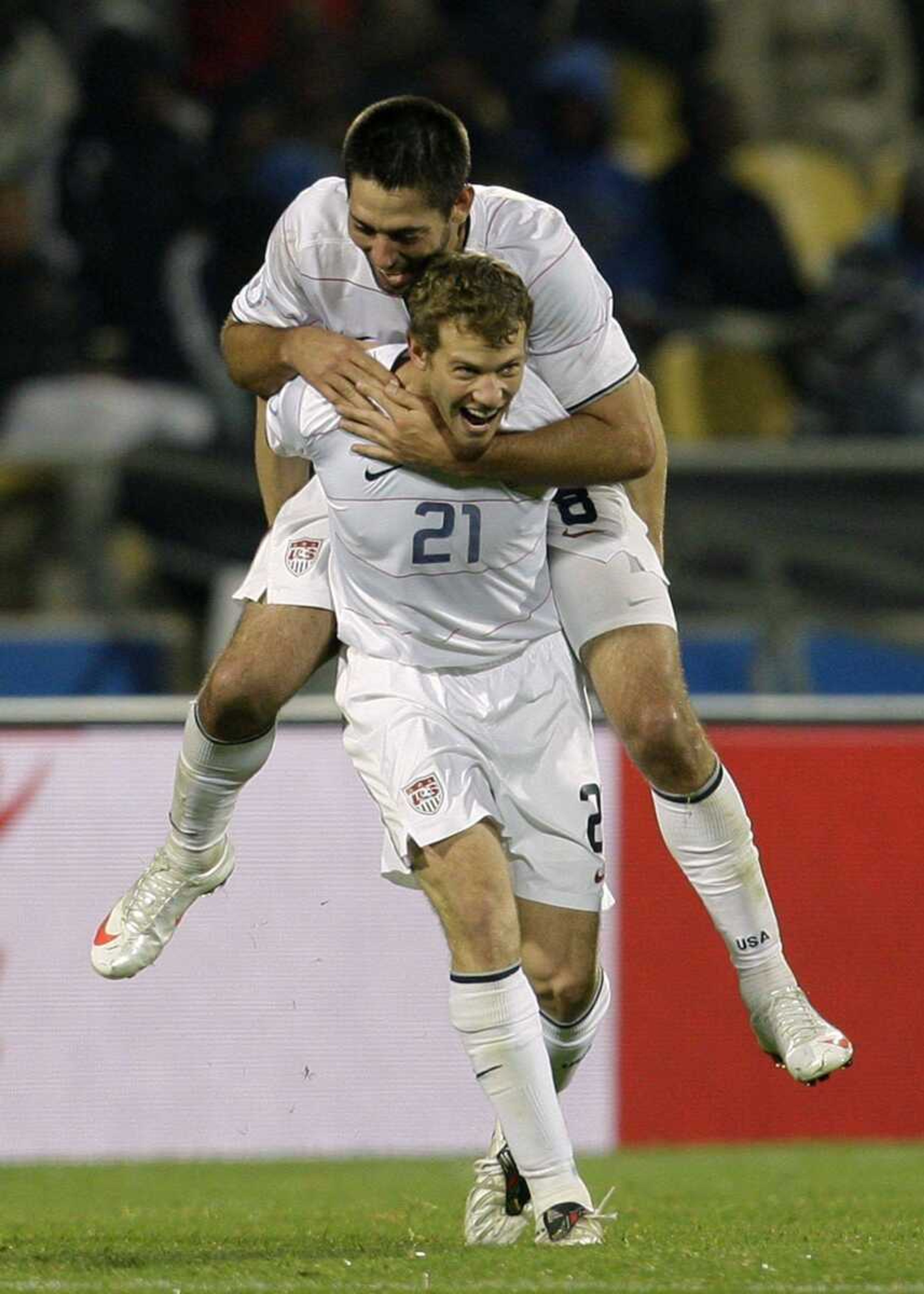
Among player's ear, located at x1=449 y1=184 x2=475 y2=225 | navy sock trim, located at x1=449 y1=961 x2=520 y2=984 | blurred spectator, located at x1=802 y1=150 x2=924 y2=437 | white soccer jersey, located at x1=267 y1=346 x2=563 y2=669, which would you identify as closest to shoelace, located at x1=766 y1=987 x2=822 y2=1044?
navy sock trim, located at x1=449 y1=961 x2=520 y2=984

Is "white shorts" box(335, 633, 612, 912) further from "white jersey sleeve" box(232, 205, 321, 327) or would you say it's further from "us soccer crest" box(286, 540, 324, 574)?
"white jersey sleeve" box(232, 205, 321, 327)

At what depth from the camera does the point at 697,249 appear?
11.2 metres

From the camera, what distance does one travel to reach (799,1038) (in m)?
5.48

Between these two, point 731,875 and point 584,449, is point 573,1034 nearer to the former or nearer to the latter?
point 731,875

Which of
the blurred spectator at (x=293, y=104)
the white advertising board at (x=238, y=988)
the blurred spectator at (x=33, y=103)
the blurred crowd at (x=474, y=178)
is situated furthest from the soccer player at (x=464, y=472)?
the blurred spectator at (x=33, y=103)

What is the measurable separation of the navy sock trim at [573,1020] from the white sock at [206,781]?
A: 0.90 m

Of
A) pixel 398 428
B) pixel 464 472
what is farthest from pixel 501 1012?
pixel 398 428

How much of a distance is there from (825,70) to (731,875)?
734 centimetres

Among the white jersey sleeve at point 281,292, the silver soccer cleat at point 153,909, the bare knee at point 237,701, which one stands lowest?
the silver soccer cleat at point 153,909

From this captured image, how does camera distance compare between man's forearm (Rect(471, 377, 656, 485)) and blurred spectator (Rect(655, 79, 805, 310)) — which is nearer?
man's forearm (Rect(471, 377, 656, 485))

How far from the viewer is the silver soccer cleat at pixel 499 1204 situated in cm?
538

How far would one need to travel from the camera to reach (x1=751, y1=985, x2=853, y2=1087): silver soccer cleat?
5375 millimetres

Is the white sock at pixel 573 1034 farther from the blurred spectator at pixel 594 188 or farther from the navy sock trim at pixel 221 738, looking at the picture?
the blurred spectator at pixel 594 188

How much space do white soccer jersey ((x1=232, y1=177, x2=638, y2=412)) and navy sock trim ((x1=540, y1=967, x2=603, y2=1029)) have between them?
139cm
